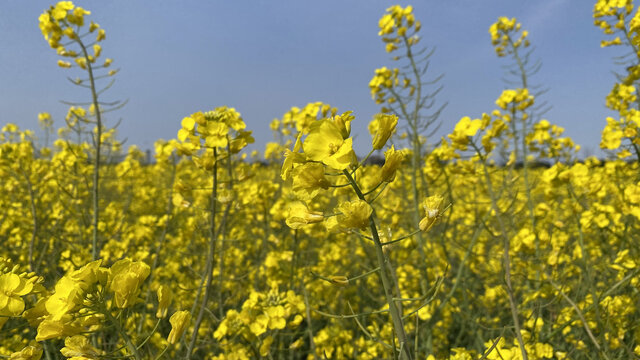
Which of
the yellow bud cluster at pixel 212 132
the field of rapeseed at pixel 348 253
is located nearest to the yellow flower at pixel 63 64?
the field of rapeseed at pixel 348 253

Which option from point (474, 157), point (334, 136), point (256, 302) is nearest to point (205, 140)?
point (256, 302)

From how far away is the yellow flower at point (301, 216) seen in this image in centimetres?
96

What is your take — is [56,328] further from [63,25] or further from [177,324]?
[63,25]

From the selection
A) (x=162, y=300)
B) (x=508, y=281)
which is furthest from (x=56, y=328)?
(x=508, y=281)

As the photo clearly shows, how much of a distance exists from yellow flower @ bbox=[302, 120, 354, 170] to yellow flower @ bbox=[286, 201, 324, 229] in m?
0.16

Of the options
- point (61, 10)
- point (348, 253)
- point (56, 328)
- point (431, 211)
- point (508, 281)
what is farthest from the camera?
point (348, 253)

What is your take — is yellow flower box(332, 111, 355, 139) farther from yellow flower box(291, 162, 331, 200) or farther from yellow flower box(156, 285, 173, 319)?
yellow flower box(156, 285, 173, 319)

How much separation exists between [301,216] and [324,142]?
22 cm

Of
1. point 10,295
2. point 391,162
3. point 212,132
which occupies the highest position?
point 212,132

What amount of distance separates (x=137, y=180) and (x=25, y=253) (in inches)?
110

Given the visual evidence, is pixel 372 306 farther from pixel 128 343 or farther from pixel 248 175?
pixel 128 343

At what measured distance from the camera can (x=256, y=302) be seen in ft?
7.17

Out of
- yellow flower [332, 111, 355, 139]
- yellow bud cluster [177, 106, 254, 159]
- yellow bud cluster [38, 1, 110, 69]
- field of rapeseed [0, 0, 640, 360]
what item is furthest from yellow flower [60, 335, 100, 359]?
yellow bud cluster [38, 1, 110, 69]

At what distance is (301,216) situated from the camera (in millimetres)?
972
